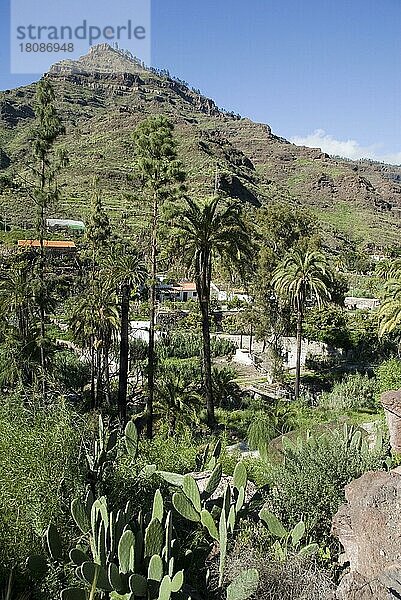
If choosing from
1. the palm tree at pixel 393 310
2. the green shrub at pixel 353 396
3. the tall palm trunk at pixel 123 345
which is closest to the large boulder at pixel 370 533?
the tall palm trunk at pixel 123 345

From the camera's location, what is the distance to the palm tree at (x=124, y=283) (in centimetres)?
1365

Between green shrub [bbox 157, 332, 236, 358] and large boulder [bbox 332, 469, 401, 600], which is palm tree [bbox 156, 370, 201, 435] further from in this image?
green shrub [bbox 157, 332, 236, 358]

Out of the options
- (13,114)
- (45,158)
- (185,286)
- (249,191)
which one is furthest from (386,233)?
(45,158)

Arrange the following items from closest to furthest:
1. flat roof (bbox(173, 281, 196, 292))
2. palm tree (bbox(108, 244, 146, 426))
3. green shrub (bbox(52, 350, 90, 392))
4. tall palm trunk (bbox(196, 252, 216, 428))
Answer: palm tree (bbox(108, 244, 146, 426)) → tall palm trunk (bbox(196, 252, 216, 428)) → green shrub (bbox(52, 350, 90, 392)) → flat roof (bbox(173, 281, 196, 292))

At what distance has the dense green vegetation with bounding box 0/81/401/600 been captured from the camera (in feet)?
17.5

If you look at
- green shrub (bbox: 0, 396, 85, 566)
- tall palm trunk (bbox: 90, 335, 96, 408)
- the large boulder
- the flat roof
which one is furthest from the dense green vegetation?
the flat roof

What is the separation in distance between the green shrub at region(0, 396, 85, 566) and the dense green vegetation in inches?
0.6

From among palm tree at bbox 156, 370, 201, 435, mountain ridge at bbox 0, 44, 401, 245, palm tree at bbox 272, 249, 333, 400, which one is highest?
mountain ridge at bbox 0, 44, 401, 245

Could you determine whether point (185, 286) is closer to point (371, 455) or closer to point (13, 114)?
point (371, 455)

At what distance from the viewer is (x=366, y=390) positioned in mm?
20359

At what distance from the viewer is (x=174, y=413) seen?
15633mm

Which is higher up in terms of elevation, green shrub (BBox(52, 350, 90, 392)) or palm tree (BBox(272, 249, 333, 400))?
palm tree (BBox(272, 249, 333, 400))

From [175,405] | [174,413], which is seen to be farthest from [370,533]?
[175,405]

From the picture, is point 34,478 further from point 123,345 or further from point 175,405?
point 175,405
